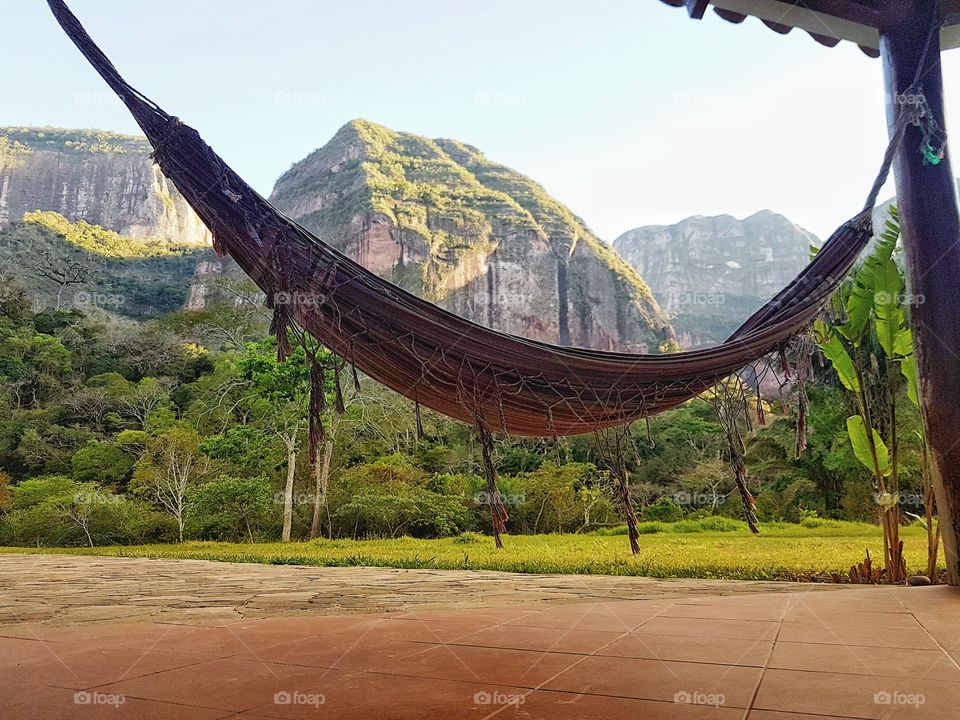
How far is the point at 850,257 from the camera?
2059 millimetres

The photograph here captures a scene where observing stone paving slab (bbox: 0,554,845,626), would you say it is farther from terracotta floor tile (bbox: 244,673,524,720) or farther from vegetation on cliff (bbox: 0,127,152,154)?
vegetation on cliff (bbox: 0,127,152,154)

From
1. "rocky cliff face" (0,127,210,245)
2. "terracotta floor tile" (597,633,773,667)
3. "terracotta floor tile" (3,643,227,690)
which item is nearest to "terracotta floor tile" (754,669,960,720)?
"terracotta floor tile" (597,633,773,667)

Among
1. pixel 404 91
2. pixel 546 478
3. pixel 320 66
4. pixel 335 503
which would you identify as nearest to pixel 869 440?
pixel 546 478

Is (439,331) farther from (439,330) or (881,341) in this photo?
(881,341)

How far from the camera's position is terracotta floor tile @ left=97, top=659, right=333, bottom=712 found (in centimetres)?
95

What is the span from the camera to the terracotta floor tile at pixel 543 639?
133 centimetres

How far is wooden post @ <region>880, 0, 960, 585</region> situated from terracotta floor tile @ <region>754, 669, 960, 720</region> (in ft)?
4.36

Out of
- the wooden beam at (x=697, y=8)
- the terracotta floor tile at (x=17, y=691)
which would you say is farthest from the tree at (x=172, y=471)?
the wooden beam at (x=697, y=8)

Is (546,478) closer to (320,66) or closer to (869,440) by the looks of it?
(869,440)

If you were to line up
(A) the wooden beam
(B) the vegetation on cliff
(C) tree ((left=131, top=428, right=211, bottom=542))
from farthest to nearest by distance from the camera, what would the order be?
(B) the vegetation on cliff, (C) tree ((left=131, top=428, right=211, bottom=542)), (A) the wooden beam

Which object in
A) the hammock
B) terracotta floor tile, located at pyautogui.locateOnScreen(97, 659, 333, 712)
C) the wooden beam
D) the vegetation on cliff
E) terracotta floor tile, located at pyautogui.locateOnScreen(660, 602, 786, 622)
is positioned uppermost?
the vegetation on cliff

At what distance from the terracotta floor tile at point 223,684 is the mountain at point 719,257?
5615cm

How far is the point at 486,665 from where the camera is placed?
1.17m

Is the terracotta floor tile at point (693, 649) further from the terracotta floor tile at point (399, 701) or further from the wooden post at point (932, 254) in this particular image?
the wooden post at point (932, 254)
